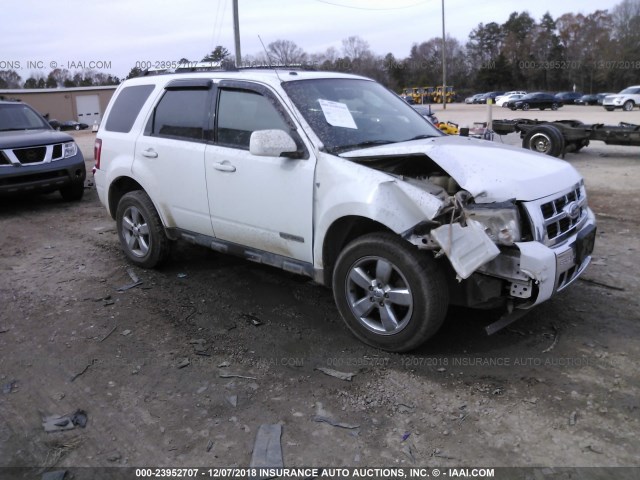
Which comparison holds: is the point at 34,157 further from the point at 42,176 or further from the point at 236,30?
the point at 236,30

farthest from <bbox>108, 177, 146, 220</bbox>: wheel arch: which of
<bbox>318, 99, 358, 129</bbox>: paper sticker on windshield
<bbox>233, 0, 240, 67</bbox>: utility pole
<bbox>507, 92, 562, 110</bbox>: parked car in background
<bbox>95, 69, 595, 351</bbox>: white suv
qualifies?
<bbox>507, 92, 562, 110</bbox>: parked car in background

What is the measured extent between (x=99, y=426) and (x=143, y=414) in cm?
25

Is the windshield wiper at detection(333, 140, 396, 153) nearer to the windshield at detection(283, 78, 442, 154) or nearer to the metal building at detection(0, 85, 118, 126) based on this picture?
the windshield at detection(283, 78, 442, 154)

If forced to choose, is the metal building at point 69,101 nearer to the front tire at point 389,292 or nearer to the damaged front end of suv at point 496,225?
the front tire at point 389,292

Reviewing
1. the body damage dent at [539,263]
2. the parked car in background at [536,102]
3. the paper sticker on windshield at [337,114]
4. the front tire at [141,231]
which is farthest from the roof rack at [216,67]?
the parked car in background at [536,102]

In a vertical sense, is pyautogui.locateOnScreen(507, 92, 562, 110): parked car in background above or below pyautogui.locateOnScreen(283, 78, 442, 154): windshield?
above

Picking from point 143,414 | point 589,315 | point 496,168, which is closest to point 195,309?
point 143,414

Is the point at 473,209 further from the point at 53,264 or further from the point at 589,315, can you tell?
the point at 53,264

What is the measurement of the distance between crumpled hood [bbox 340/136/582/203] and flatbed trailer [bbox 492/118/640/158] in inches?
330

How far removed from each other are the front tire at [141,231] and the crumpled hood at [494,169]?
7.84ft

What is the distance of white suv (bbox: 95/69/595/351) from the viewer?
3.38m

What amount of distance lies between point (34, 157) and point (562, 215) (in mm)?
7928

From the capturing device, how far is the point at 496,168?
3.67m

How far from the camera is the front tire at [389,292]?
3.45m
